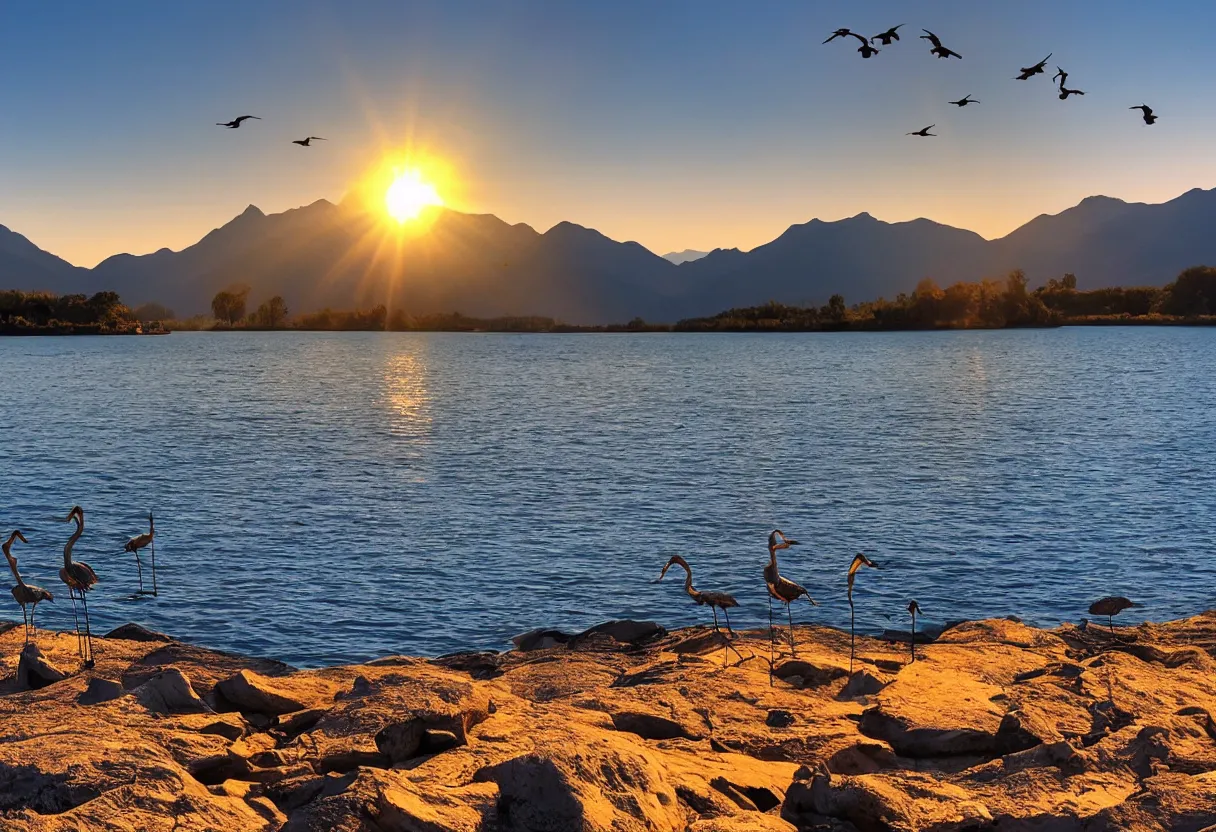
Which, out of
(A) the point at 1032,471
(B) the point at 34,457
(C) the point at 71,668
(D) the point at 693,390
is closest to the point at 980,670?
(C) the point at 71,668

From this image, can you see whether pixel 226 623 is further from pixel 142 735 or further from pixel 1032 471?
pixel 1032 471

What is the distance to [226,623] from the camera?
23969 millimetres

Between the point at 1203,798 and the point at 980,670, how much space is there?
24.8 feet

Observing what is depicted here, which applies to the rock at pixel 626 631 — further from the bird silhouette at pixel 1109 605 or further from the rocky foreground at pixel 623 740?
the bird silhouette at pixel 1109 605

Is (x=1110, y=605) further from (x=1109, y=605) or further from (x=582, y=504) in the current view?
(x=582, y=504)

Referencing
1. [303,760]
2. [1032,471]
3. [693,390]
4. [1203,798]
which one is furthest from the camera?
[693,390]

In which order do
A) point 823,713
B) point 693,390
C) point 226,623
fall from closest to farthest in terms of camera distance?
point 823,713 → point 226,623 → point 693,390

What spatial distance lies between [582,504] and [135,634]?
19274mm

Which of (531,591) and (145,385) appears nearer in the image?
(531,591)

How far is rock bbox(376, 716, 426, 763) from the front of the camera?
496 inches

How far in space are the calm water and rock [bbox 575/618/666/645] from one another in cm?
168

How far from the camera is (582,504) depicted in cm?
3891

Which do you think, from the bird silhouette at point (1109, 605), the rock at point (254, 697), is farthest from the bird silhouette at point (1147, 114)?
the rock at point (254, 697)

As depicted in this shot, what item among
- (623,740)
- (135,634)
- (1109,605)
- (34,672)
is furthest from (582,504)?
(623,740)
